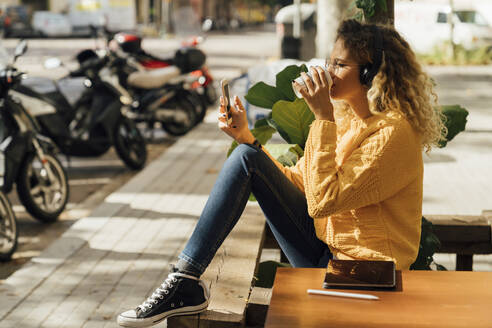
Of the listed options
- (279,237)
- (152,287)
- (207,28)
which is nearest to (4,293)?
(152,287)

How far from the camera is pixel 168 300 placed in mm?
2793

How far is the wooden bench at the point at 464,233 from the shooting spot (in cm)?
370

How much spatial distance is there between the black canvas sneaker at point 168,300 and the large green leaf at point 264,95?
0.98 m

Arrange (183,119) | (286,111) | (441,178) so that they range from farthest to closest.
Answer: (183,119) → (441,178) → (286,111)

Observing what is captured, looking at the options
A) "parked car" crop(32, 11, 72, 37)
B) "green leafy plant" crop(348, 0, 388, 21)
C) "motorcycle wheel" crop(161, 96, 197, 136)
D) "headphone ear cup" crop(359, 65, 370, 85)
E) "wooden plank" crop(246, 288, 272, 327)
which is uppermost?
"green leafy plant" crop(348, 0, 388, 21)

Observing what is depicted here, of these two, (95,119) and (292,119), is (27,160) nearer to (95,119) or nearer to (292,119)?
(95,119)

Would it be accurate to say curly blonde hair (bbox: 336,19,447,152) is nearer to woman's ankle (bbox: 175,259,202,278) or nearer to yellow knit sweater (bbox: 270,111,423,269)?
yellow knit sweater (bbox: 270,111,423,269)

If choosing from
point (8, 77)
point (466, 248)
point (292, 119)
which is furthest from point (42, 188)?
point (466, 248)

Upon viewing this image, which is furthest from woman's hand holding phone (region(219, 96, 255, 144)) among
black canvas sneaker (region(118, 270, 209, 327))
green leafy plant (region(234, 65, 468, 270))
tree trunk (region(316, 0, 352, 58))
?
tree trunk (region(316, 0, 352, 58))

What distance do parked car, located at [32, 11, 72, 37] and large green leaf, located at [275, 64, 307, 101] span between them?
36.7 meters

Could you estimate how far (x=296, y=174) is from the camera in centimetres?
333

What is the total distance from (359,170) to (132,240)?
321 centimetres

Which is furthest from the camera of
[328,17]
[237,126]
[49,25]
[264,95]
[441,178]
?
[49,25]

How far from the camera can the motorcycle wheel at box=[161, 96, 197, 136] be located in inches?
429
